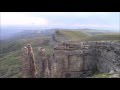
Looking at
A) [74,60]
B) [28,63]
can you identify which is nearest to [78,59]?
[74,60]

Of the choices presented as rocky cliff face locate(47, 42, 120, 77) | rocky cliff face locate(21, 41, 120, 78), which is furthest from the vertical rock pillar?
rocky cliff face locate(47, 42, 120, 77)

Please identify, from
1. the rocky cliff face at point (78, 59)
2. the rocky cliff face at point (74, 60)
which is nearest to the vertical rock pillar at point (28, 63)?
the rocky cliff face at point (74, 60)

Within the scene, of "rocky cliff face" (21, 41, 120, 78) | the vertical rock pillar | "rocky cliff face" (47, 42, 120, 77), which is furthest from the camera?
"rocky cliff face" (47, 42, 120, 77)

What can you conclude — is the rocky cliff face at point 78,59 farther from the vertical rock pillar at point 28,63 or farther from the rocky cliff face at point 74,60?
the vertical rock pillar at point 28,63

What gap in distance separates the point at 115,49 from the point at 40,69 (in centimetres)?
870

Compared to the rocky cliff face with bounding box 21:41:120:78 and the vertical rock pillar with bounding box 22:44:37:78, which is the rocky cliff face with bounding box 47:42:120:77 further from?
the vertical rock pillar with bounding box 22:44:37:78

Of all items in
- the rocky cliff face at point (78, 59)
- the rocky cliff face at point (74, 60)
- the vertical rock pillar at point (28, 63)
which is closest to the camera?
the vertical rock pillar at point (28, 63)

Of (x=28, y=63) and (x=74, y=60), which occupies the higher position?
(x=28, y=63)

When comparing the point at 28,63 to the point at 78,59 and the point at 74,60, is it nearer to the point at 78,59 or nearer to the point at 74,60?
the point at 74,60
